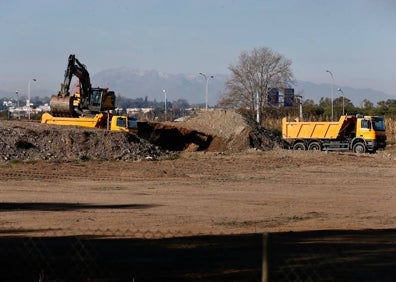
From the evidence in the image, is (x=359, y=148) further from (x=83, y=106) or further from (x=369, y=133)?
(x=83, y=106)

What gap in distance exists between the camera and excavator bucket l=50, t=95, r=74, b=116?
57.3 meters

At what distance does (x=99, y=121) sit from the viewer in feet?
188

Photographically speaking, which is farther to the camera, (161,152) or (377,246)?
(161,152)

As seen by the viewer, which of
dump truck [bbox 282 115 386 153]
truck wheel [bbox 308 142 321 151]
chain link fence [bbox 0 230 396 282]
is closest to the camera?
chain link fence [bbox 0 230 396 282]

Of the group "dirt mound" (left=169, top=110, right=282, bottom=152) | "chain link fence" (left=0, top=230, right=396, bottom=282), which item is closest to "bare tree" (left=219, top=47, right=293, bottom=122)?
"dirt mound" (left=169, top=110, right=282, bottom=152)

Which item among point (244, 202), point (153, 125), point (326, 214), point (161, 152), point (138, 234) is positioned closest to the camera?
point (138, 234)

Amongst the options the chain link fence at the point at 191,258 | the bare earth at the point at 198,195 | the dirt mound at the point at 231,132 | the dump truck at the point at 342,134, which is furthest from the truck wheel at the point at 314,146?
the chain link fence at the point at 191,258

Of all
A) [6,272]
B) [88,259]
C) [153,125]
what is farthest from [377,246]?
[153,125]

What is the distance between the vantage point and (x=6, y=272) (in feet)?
37.3

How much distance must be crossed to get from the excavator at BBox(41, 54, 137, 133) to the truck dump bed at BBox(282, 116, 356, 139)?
1434 cm

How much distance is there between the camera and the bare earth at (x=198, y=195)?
21.0 metres

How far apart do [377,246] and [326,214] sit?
339 inches

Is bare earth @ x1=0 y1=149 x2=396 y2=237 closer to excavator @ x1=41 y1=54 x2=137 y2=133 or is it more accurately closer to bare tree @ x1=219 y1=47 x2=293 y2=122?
excavator @ x1=41 y1=54 x2=137 y2=133

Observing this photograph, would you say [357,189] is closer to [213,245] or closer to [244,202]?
[244,202]
